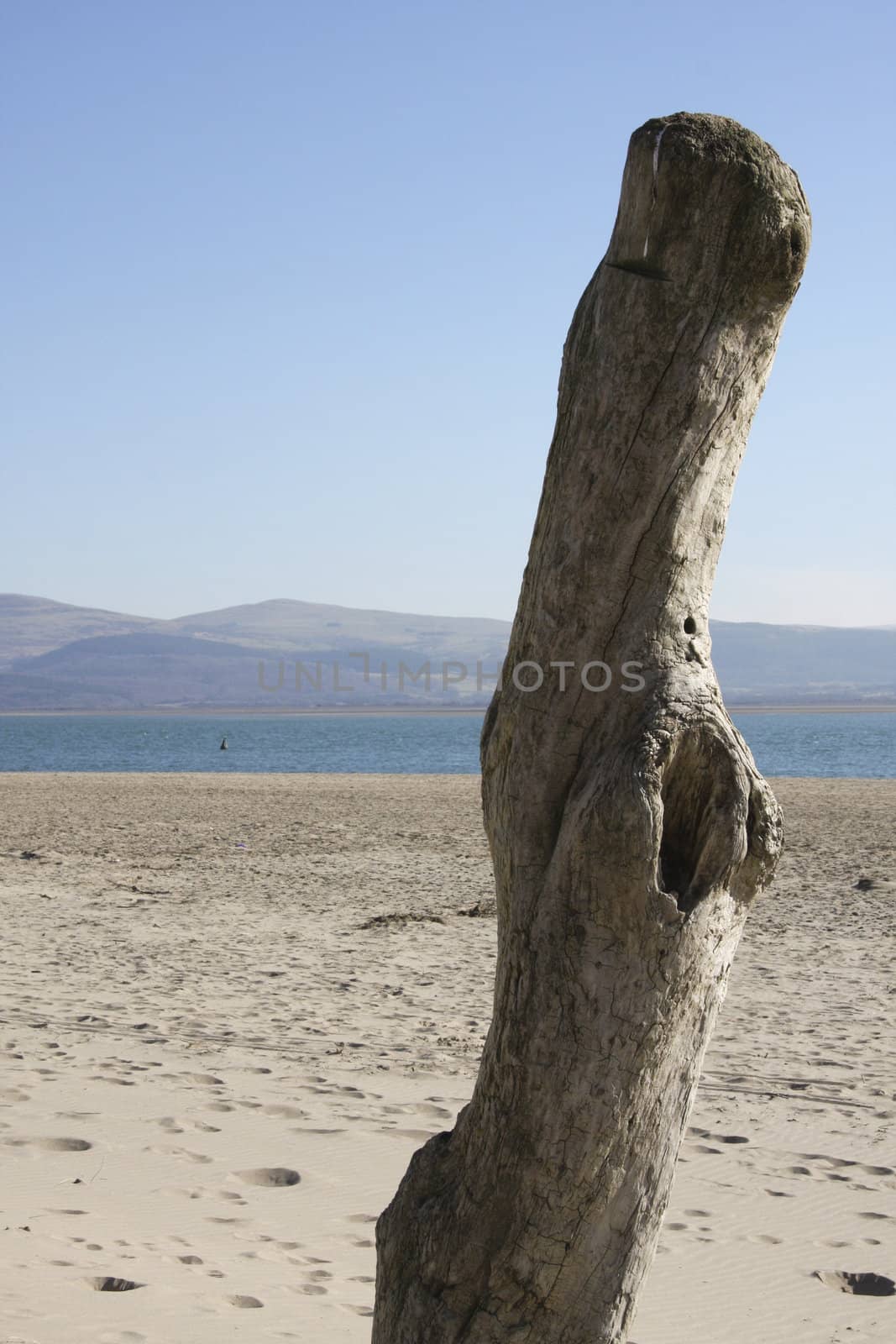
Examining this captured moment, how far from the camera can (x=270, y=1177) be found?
5742mm

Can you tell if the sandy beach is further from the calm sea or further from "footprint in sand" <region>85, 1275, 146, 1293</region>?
the calm sea

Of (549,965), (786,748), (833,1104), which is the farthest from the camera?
(786,748)

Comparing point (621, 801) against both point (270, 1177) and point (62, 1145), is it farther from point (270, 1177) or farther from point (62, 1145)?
point (62, 1145)

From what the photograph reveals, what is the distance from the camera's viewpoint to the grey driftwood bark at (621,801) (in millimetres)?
2762

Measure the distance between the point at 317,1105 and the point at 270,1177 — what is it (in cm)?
102

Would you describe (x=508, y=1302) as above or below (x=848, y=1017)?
above

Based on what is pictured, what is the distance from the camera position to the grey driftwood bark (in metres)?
2.76

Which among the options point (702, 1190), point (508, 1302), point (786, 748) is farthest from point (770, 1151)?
point (786, 748)

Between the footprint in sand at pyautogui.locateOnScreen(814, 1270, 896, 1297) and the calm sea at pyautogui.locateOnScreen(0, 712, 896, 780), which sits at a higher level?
the footprint in sand at pyautogui.locateOnScreen(814, 1270, 896, 1297)

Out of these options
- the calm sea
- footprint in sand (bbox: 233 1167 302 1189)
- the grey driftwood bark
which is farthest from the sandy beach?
the calm sea

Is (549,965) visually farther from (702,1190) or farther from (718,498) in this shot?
(702,1190)

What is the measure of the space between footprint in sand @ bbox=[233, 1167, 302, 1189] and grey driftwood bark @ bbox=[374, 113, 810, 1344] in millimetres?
2817

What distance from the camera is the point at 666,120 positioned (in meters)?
2.85

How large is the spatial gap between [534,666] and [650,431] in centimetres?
61
